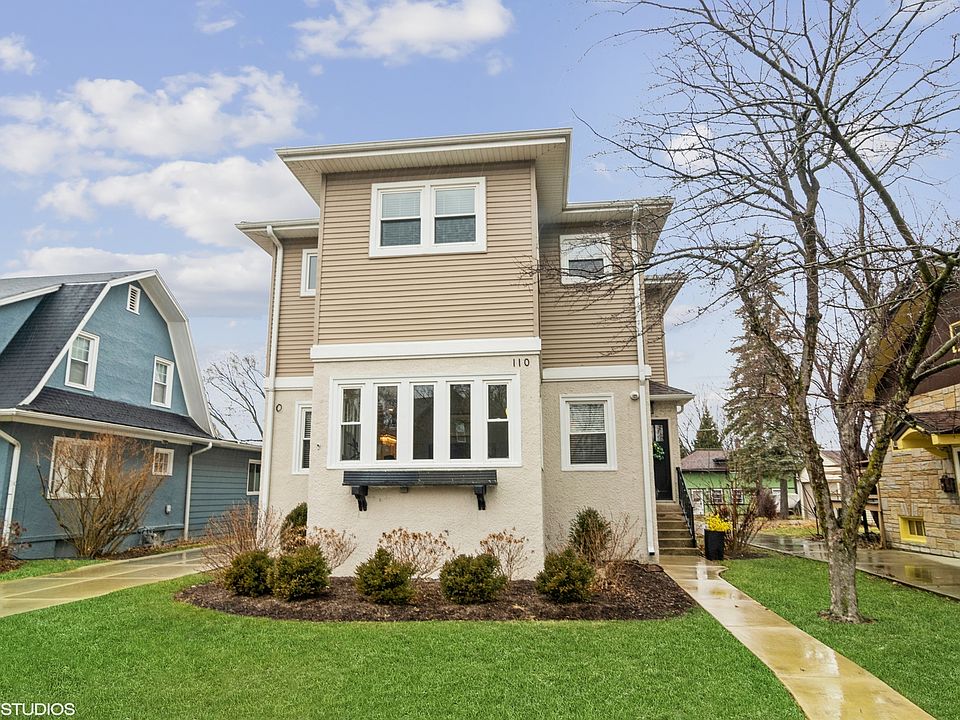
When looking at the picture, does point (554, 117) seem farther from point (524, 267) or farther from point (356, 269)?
point (356, 269)

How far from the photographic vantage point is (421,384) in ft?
31.9

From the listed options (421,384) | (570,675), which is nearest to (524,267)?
(421,384)

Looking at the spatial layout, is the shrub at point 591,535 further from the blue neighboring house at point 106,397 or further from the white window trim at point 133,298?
the white window trim at point 133,298

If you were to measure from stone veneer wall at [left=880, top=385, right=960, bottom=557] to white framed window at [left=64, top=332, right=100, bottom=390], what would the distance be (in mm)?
18024

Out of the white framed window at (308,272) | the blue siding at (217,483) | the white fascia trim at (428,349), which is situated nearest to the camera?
the white fascia trim at (428,349)

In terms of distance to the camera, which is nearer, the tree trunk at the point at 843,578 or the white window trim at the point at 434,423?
the tree trunk at the point at 843,578

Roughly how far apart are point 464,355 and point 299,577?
12.6ft

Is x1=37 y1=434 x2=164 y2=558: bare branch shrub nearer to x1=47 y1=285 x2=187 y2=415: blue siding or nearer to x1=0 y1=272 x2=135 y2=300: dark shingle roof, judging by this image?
x1=47 y1=285 x2=187 y2=415: blue siding

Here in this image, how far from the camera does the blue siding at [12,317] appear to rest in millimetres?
13672

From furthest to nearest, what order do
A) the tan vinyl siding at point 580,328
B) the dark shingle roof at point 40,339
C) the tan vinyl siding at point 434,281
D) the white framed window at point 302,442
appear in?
1. the dark shingle roof at point 40,339
2. the white framed window at point 302,442
3. the tan vinyl siding at point 580,328
4. the tan vinyl siding at point 434,281

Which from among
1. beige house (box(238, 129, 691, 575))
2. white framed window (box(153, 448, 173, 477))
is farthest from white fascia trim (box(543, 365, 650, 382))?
white framed window (box(153, 448, 173, 477))

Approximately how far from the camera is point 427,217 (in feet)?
33.8

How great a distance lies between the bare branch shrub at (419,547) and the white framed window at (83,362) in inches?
362

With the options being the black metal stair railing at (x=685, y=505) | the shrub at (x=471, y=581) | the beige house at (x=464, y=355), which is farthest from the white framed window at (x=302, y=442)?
the black metal stair railing at (x=685, y=505)
